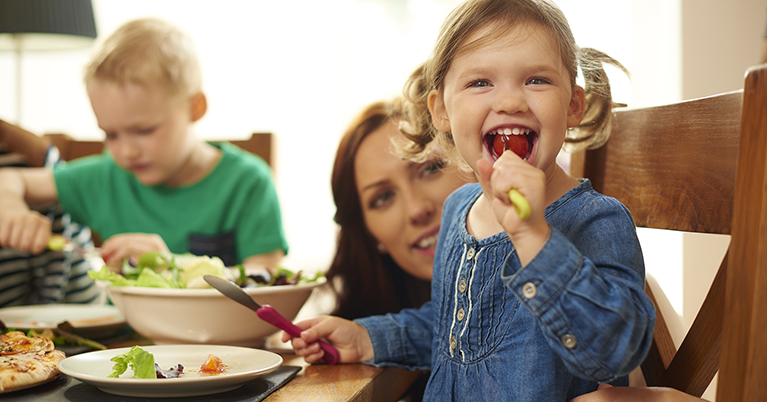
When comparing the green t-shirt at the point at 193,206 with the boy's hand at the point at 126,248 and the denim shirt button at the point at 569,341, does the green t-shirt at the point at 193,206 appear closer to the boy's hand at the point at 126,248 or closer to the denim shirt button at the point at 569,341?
the boy's hand at the point at 126,248

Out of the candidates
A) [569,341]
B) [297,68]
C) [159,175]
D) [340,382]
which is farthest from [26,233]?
[297,68]

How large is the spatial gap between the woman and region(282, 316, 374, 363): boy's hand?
34 cm

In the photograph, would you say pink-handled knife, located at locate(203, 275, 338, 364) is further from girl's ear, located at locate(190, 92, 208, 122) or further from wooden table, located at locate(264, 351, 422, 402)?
girl's ear, located at locate(190, 92, 208, 122)

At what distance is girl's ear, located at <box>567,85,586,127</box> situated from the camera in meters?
0.70


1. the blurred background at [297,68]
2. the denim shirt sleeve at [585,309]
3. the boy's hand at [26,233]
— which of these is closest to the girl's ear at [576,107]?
the denim shirt sleeve at [585,309]

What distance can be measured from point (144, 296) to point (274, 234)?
27.2 inches

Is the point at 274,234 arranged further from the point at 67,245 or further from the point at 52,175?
the point at 52,175

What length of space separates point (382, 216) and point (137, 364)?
2.04ft

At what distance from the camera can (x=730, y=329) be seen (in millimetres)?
469

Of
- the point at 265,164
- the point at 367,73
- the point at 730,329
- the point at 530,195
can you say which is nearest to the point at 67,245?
the point at 265,164

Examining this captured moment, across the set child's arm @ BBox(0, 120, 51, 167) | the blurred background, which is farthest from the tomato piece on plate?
the blurred background

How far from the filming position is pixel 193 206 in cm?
152

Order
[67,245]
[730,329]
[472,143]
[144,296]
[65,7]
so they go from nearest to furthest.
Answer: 1. [730,329]
2. [472,143]
3. [144,296]
4. [67,245]
5. [65,7]

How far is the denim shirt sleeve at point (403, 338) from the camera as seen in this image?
81 centimetres
